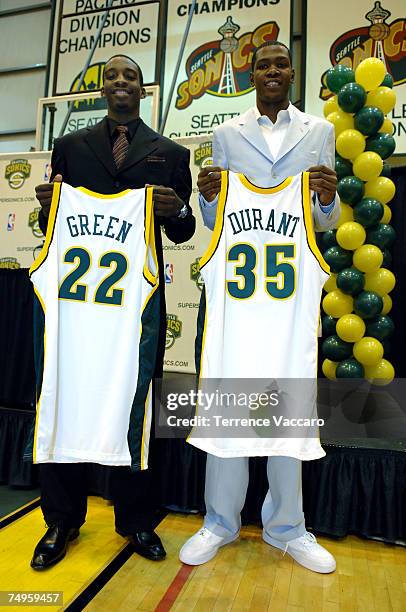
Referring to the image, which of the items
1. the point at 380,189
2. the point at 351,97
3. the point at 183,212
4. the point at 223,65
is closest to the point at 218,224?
the point at 183,212

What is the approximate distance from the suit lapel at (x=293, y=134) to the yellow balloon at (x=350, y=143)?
1.25 meters

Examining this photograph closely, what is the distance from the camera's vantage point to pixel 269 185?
5.64 ft

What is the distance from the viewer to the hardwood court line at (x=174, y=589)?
1415 mm

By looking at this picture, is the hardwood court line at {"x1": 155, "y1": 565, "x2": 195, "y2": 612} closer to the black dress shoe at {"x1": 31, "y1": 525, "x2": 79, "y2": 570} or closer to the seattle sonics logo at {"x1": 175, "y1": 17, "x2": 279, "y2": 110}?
the black dress shoe at {"x1": 31, "y1": 525, "x2": 79, "y2": 570}

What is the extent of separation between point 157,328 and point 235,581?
900mm

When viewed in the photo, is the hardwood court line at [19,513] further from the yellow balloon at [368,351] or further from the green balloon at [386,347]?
the green balloon at [386,347]

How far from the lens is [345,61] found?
4438mm

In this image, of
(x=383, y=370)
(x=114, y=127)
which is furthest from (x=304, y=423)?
(x=383, y=370)

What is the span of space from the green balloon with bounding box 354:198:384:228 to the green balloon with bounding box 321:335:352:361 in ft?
2.46

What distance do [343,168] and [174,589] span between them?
8.17 feet

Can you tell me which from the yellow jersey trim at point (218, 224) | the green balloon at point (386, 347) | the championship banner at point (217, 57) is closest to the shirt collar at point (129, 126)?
the yellow jersey trim at point (218, 224)

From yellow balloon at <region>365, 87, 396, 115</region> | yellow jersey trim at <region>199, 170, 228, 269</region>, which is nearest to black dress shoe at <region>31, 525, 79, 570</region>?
yellow jersey trim at <region>199, 170, 228, 269</region>

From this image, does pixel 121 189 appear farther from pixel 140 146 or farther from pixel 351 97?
pixel 351 97

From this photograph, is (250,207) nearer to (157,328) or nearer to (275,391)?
(157,328)
